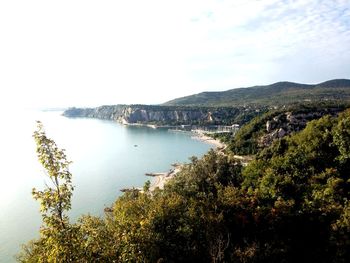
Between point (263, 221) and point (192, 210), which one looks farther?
point (263, 221)

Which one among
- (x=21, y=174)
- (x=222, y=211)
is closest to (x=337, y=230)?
(x=222, y=211)

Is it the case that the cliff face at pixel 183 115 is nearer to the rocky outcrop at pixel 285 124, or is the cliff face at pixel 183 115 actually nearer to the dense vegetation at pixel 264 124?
the dense vegetation at pixel 264 124

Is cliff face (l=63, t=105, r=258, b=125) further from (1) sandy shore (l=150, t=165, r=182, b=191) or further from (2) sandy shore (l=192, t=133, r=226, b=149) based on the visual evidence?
(1) sandy shore (l=150, t=165, r=182, b=191)

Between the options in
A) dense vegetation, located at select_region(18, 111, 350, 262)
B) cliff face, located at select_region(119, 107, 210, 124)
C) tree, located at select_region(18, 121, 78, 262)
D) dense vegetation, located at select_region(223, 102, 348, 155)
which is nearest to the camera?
tree, located at select_region(18, 121, 78, 262)

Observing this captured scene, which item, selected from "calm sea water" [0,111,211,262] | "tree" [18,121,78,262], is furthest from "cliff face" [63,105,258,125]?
"tree" [18,121,78,262]

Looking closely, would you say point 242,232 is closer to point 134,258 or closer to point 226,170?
point 134,258

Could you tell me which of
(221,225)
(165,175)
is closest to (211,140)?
(165,175)

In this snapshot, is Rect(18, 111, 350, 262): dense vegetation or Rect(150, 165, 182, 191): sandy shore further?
Rect(150, 165, 182, 191): sandy shore
